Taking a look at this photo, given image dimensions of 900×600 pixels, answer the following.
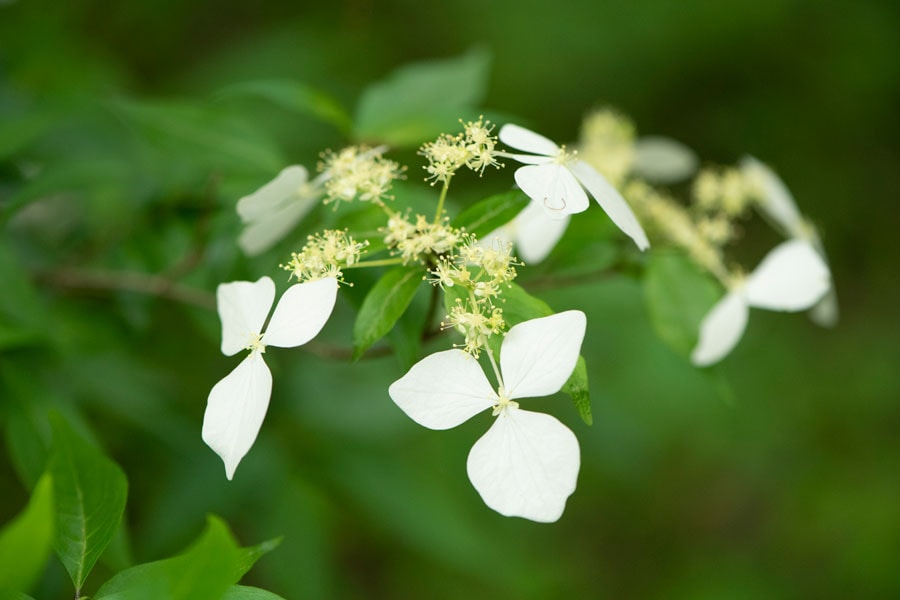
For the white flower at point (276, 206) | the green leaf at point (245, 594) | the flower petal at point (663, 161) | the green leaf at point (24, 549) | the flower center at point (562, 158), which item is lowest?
the green leaf at point (245, 594)

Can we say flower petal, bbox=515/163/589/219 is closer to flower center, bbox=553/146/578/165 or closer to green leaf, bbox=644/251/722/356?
flower center, bbox=553/146/578/165

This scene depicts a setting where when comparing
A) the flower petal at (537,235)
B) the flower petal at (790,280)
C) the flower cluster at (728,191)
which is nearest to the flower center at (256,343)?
the flower petal at (537,235)

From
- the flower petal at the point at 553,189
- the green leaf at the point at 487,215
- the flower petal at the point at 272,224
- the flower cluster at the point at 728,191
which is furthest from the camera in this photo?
the flower cluster at the point at 728,191

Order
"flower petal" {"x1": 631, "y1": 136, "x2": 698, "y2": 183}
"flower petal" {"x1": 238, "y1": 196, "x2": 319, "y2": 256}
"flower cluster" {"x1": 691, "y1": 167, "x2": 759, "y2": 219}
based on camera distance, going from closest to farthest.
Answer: "flower petal" {"x1": 238, "y1": 196, "x2": 319, "y2": 256}, "flower cluster" {"x1": 691, "y1": 167, "x2": 759, "y2": 219}, "flower petal" {"x1": 631, "y1": 136, "x2": 698, "y2": 183}

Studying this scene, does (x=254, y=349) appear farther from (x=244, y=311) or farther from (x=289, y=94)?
(x=289, y=94)

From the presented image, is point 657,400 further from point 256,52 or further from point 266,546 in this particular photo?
point 266,546

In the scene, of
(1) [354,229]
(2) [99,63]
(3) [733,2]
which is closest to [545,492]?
(1) [354,229]

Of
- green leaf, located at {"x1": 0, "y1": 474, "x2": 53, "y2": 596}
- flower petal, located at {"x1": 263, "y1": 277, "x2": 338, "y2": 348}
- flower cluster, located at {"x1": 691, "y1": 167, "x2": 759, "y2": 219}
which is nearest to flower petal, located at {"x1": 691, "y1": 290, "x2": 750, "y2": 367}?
flower cluster, located at {"x1": 691, "y1": 167, "x2": 759, "y2": 219}

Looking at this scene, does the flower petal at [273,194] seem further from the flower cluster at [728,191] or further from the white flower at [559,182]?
the flower cluster at [728,191]
